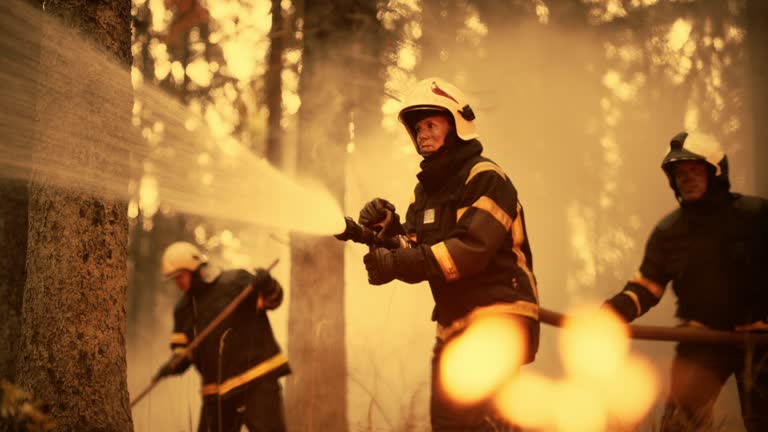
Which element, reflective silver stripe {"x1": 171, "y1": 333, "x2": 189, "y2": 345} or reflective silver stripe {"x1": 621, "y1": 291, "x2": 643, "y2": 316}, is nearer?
reflective silver stripe {"x1": 621, "y1": 291, "x2": 643, "y2": 316}

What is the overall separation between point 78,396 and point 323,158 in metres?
3.24

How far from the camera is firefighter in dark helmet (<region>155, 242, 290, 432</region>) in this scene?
18.1ft

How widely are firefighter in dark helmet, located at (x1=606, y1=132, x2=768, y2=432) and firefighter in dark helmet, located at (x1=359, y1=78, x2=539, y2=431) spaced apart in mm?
1783

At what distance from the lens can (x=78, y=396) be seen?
3.38m

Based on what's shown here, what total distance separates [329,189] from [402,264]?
282cm

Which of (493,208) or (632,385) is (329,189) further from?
(632,385)

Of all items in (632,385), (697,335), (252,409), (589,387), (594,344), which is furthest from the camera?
(632,385)

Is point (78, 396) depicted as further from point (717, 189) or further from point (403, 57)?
point (403, 57)

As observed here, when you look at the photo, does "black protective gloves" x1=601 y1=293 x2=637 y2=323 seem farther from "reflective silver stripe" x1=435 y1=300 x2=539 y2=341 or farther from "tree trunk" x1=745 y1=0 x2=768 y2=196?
"tree trunk" x1=745 y1=0 x2=768 y2=196

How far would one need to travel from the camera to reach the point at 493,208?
346cm

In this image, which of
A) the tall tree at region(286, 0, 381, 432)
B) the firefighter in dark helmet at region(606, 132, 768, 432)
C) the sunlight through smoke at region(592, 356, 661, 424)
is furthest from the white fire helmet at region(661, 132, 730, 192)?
the sunlight through smoke at region(592, 356, 661, 424)

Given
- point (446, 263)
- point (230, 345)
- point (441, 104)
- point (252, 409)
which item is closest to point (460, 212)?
point (446, 263)

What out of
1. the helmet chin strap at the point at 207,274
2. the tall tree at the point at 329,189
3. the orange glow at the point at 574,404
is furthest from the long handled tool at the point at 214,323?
the orange glow at the point at 574,404

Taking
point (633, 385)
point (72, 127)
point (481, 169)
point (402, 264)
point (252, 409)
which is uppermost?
point (72, 127)
